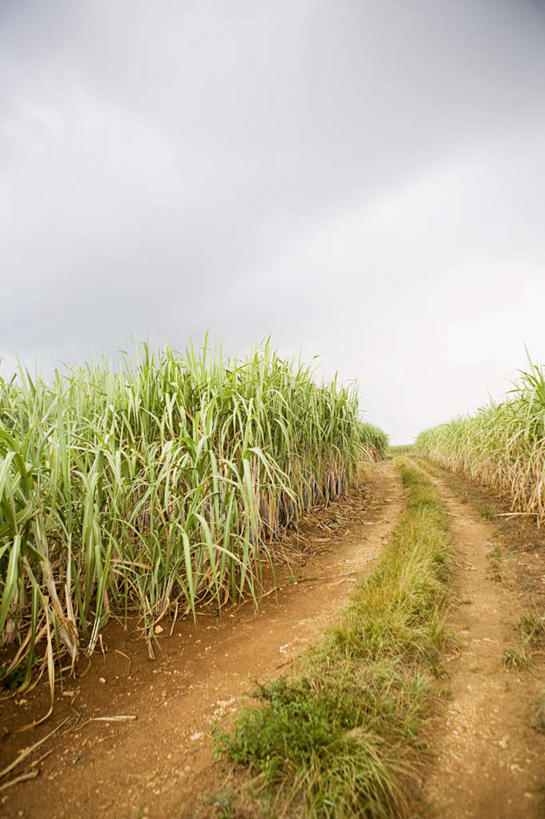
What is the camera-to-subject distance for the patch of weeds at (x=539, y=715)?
143 centimetres

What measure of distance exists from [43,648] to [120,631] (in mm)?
355

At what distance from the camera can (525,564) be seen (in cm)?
306

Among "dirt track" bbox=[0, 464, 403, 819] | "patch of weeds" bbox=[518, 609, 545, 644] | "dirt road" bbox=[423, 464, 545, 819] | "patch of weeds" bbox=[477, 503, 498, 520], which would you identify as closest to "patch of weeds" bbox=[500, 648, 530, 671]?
"dirt road" bbox=[423, 464, 545, 819]

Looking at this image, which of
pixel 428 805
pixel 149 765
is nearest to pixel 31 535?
pixel 149 765

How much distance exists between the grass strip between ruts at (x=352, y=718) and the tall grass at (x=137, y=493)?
2.06 ft

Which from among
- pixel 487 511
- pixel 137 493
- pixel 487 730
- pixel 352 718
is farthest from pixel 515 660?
pixel 487 511

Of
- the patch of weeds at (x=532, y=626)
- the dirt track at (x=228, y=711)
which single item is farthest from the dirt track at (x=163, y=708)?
the patch of weeds at (x=532, y=626)

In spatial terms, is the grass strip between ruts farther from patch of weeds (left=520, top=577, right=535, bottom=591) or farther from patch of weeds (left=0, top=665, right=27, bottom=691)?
patch of weeds (left=0, top=665, right=27, bottom=691)

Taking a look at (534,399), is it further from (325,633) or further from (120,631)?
(120,631)

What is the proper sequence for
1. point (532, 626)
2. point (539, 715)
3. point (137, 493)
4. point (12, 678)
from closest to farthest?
point (539, 715)
point (12, 678)
point (532, 626)
point (137, 493)

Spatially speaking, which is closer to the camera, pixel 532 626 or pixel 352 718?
pixel 352 718

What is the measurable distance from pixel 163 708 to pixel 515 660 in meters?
1.56

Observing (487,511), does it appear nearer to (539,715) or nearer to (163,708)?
(539,715)

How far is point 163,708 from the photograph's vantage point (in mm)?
1629
